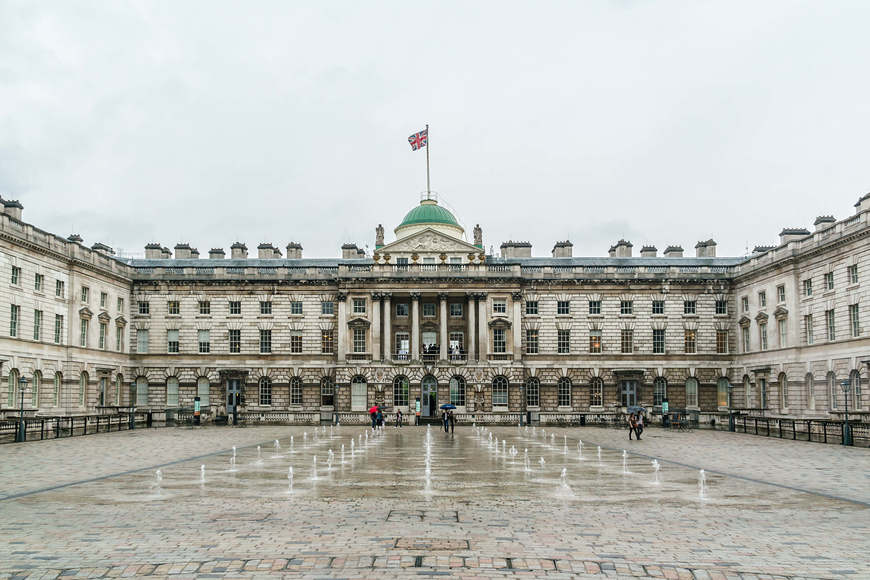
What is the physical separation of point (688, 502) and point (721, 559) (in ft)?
19.8

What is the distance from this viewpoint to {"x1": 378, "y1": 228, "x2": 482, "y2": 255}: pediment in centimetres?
7006

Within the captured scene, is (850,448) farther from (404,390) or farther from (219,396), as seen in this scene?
(219,396)

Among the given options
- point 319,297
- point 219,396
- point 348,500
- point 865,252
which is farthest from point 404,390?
point 348,500

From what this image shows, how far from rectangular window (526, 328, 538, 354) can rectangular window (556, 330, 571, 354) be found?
1.81 m

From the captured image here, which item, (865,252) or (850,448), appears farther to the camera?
(865,252)

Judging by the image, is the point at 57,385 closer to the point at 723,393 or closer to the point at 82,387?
the point at 82,387

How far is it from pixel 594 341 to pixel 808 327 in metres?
18.8

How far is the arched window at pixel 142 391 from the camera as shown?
6912cm

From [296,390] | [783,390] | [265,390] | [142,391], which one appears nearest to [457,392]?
[296,390]

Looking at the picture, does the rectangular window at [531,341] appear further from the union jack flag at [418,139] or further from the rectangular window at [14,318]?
the rectangular window at [14,318]

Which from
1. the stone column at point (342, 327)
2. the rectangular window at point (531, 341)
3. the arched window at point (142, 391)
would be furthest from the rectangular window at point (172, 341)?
the rectangular window at point (531, 341)

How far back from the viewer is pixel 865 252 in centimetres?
4678

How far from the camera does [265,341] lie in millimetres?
70000

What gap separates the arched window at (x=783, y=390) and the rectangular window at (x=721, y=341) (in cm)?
1041
